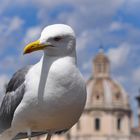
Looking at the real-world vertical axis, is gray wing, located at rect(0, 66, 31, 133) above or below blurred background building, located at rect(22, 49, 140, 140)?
below

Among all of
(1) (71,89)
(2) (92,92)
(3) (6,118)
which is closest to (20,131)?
(3) (6,118)

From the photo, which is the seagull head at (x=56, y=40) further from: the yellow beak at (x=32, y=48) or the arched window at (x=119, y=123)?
the arched window at (x=119, y=123)

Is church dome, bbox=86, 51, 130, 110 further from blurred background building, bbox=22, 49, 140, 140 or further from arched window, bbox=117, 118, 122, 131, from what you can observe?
arched window, bbox=117, 118, 122, 131

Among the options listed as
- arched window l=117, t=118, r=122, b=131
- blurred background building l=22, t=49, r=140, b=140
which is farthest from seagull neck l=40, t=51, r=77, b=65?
arched window l=117, t=118, r=122, b=131

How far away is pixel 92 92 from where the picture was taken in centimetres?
9375

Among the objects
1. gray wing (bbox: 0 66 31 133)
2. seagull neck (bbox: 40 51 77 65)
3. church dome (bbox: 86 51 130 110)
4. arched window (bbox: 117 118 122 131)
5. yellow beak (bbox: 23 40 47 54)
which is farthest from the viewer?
arched window (bbox: 117 118 122 131)

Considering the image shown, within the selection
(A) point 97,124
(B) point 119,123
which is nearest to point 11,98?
(A) point 97,124

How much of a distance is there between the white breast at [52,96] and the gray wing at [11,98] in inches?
2.5

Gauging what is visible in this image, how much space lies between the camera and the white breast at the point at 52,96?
5254 mm

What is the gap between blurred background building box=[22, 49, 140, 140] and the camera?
9375 cm

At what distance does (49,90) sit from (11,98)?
36 centimetres

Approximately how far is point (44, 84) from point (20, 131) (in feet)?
1.45

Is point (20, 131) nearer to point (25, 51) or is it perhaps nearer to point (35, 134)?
point (35, 134)

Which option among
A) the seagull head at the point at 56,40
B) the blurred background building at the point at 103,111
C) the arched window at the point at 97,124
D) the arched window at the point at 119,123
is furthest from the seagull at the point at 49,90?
the arched window at the point at 119,123
